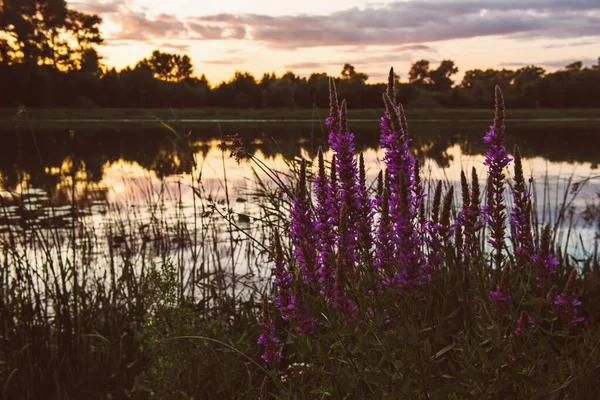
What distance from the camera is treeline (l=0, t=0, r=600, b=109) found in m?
54.7

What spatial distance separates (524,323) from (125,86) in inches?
2514

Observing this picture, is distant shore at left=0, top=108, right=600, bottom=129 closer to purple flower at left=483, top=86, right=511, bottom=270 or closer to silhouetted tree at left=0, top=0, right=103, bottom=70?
silhouetted tree at left=0, top=0, right=103, bottom=70

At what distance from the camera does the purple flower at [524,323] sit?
2.88 metres

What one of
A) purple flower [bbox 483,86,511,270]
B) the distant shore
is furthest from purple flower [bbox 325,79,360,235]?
the distant shore

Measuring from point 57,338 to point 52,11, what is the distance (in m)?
62.8

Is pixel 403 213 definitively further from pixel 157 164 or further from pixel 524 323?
pixel 157 164

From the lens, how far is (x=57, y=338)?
19.8 feet

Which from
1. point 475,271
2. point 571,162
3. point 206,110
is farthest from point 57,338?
point 206,110

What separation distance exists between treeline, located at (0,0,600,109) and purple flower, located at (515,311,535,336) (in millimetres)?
48744

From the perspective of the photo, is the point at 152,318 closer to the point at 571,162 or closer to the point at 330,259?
the point at 330,259

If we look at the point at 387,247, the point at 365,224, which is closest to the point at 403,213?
the point at 387,247

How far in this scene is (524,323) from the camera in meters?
2.97

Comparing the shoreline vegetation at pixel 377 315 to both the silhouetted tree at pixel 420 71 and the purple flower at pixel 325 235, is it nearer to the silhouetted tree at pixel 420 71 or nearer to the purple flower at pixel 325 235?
the purple flower at pixel 325 235

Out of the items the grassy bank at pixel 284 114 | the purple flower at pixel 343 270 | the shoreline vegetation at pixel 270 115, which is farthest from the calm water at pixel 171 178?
the grassy bank at pixel 284 114
